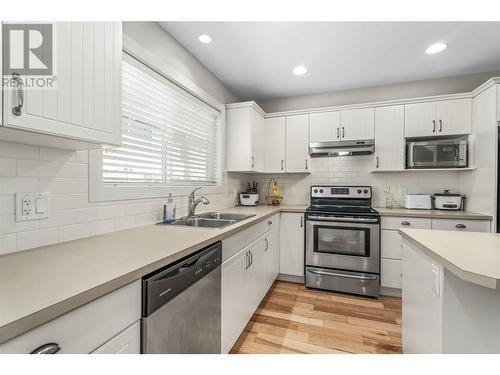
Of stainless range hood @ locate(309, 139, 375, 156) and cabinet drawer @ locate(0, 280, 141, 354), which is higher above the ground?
stainless range hood @ locate(309, 139, 375, 156)

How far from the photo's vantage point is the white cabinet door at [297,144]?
3209 mm

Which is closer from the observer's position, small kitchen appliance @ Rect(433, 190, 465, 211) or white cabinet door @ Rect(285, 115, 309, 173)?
small kitchen appliance @ Rect(433, 190, 465, 211)

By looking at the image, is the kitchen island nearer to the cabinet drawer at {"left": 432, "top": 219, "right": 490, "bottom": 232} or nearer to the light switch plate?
the cabinet drawer at {"left": 432, "top": 219, "right": 490, "bottom": 232}

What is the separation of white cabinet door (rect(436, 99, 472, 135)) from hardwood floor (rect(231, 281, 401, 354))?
200 centimetres

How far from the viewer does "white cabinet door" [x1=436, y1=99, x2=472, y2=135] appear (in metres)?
2.60

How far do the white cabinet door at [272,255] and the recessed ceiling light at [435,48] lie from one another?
2390 mm

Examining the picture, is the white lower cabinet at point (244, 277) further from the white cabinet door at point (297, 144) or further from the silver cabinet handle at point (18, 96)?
the silver cabinet handle at point (18, 96)

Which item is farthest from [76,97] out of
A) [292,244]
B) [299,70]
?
[292,244]

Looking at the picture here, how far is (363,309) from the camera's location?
2.34 m

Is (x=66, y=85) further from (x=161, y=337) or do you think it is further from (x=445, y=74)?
(x=445, y=74)

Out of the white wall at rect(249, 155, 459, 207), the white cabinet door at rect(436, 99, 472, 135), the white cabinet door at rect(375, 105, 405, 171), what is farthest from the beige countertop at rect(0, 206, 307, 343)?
the white cabinet door at rect(436, 99, 472, 135)
